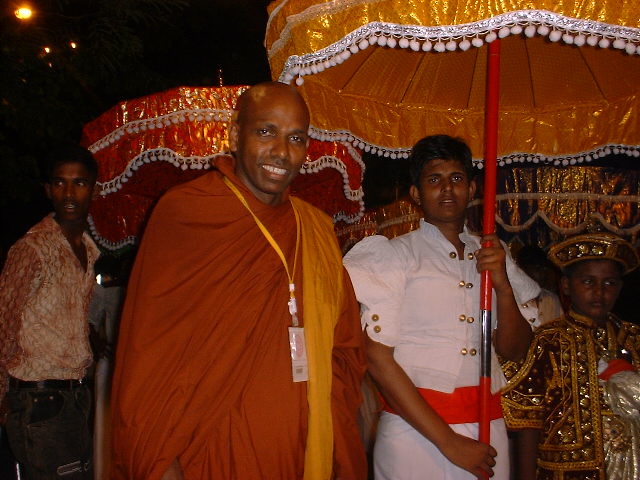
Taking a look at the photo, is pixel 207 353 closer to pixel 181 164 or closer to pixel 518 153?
pixel 518 153

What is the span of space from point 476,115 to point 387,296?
156 centimetres

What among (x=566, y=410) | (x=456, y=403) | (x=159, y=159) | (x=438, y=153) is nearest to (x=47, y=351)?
(x=159, y=159)

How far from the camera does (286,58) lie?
7.68ft

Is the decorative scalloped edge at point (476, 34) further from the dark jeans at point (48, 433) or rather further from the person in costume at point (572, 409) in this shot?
the dark jeans at point (48, 433)

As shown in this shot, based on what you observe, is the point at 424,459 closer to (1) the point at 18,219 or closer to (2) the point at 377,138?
(2) the point at 377,138

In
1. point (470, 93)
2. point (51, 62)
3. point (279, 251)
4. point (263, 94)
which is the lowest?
point (279, 251)

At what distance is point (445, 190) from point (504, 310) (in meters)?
0.62

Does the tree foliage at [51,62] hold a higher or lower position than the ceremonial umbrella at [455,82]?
higher

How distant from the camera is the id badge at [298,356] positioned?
2.36m

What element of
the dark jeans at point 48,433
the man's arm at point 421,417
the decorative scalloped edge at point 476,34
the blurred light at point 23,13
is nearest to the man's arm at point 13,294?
the dark jeans at point 48,433

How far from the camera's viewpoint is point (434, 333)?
8.96 feet

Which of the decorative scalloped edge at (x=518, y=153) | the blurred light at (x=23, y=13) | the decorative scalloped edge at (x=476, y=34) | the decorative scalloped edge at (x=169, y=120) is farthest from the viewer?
the blurred light at (x=23, y=13)

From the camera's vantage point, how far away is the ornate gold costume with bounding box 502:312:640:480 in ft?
10.7

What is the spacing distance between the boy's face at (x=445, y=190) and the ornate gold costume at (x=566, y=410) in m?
0.93
